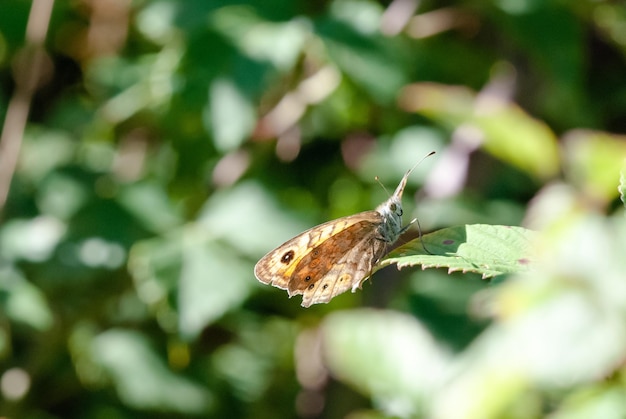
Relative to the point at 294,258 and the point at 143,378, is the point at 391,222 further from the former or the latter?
the point at 143,378

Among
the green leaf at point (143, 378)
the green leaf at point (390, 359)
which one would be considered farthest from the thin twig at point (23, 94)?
the green leaf at point (390, 359)

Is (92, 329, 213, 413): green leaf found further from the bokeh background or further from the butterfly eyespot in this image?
the butterfly eyespot

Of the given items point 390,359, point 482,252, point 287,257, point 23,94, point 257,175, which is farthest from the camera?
point 23,94

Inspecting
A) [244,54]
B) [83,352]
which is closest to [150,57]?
[244,54]

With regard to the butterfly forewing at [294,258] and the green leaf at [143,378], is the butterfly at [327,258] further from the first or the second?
the green leaf at [143,378]

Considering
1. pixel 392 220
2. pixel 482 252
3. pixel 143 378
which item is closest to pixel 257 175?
pixel 143 378

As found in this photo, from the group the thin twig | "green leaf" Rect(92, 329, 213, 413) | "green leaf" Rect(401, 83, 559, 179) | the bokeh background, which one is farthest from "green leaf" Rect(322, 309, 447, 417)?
the thin twig
